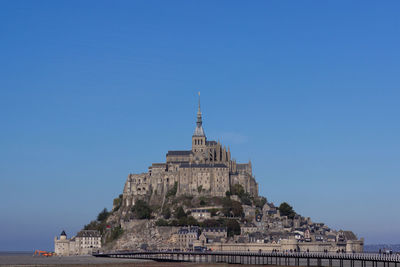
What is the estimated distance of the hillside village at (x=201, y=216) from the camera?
122875mm

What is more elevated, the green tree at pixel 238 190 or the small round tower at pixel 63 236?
the green tree at pixel 238 190

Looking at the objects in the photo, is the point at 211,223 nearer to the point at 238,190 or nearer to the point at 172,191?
the point at 238,190

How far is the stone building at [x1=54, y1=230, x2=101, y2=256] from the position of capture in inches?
5374

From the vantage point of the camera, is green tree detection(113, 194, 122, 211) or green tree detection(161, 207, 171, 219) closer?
green tree detection(161, 207, 171, 219)

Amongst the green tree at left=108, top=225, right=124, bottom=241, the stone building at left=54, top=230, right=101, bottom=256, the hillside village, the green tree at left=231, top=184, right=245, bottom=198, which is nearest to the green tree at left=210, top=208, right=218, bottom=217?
the hillside village

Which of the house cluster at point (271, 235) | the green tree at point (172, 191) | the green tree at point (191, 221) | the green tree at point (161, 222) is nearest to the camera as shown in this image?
the house cluster at point (271, 235)

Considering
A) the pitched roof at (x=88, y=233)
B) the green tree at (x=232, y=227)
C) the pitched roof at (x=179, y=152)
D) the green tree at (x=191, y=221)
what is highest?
the pitched roof at (x=179, y=152)

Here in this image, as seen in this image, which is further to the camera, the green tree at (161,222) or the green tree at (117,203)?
the green tree at (117,203)

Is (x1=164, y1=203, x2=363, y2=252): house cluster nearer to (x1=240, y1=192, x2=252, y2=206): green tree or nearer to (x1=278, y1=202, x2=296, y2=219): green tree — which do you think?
(x1=278, y1=202, x2=296, y2=219): green tree

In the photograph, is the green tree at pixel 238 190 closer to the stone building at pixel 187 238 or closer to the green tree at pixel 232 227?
the green tree at pixel 232 227

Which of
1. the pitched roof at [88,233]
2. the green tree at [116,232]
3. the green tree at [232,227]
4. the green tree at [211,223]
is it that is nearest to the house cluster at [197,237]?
the green tree at [232,227]

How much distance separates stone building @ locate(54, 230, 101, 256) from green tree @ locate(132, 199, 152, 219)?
9.61m

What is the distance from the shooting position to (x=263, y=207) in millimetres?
147250

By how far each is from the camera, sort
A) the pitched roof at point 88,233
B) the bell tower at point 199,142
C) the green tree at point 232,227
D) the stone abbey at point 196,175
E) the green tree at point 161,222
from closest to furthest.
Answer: the green tree at point 232,227, the green tree at point 161,222, the pitched roof at point 88,233, the stone abbey at point 196,175, the bell tower at point 199,142
